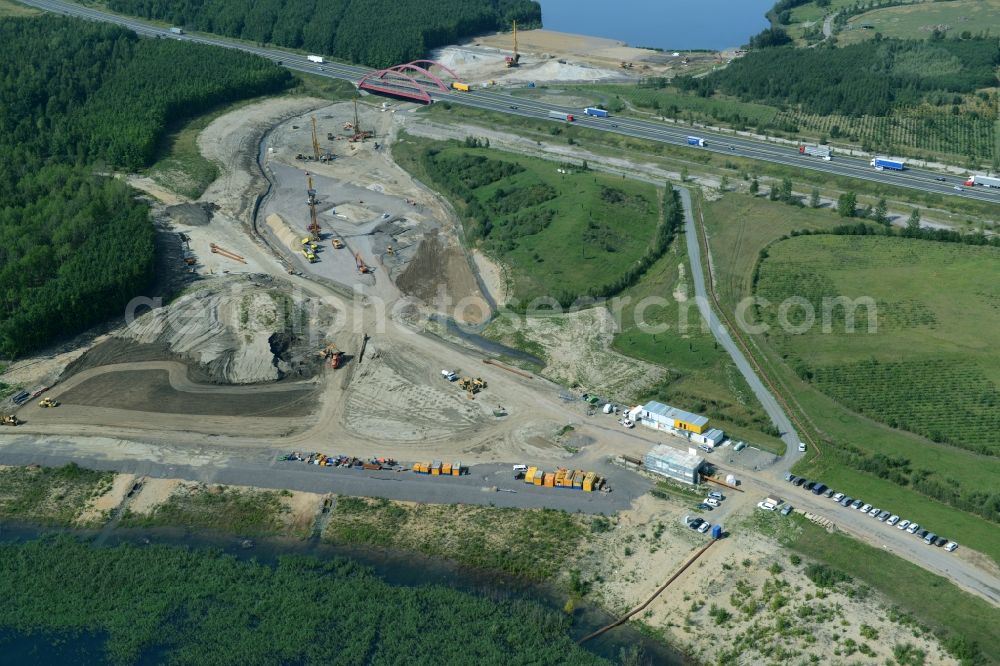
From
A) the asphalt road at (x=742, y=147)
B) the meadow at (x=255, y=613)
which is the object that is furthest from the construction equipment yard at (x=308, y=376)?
the asphalt road at (x=742, y=147)

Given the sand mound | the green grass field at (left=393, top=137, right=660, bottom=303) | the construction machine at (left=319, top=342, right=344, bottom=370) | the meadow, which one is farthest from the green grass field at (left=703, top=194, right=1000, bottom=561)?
the sand mound

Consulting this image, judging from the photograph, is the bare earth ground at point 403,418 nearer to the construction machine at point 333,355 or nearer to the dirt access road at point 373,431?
the dirt access road at point 373,431

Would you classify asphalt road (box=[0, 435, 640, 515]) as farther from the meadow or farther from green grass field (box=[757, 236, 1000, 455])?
green grass field (box=[757, 236, 1000, 455])

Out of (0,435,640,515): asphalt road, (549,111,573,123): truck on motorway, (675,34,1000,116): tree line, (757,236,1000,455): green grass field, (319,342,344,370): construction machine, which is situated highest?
(675,34,1000,116): tree line

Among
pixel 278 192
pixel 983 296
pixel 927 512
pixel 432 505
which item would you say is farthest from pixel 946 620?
pixel 278 192

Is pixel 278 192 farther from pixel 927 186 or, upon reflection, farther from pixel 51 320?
pixel 927 186

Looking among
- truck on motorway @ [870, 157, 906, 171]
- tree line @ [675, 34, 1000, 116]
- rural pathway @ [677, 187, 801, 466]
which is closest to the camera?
rural pathway @ [677, 187, 801, 466]

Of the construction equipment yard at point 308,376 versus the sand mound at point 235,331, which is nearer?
the construction equipment yard at point 308,376
